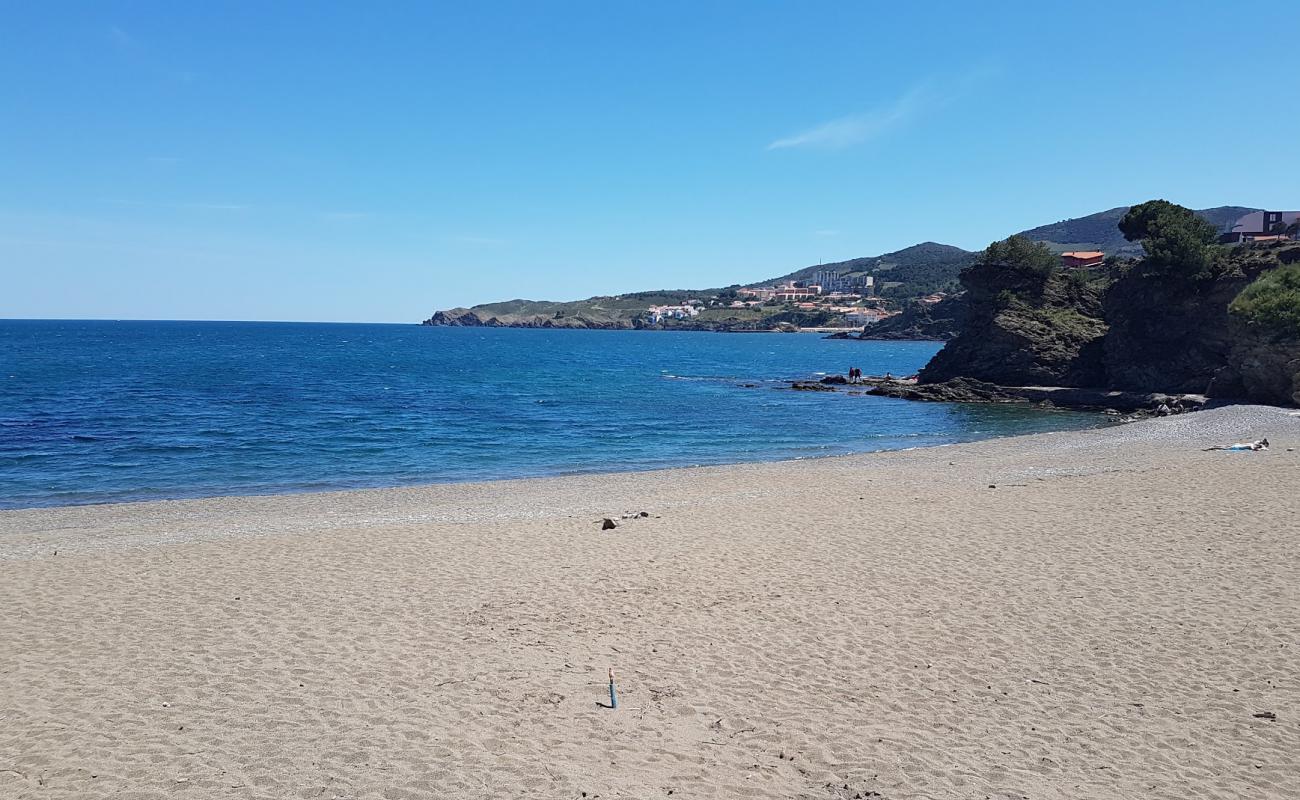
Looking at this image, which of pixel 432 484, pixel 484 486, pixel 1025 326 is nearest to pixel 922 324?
pixel 1025 326

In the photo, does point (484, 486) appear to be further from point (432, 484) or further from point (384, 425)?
point (384, 425)

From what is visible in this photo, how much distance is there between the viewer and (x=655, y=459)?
30.8m

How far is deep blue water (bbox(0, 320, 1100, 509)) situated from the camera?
26344mm

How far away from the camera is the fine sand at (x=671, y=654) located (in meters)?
6.89

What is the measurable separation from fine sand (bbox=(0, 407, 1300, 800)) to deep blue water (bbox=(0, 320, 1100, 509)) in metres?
8.61

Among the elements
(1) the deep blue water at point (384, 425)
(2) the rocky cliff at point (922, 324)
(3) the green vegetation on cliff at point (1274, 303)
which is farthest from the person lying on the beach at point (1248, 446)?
(2) the rocky cliff at point (922, 324)

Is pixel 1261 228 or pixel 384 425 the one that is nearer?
pixel 384 425

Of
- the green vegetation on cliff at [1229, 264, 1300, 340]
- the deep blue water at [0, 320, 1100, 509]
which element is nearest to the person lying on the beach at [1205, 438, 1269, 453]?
the deep blue water at [0, 320, 1100, 509]

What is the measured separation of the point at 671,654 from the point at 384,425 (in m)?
31.2

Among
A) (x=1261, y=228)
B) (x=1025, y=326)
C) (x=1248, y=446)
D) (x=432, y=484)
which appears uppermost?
(x=1261, y=228)

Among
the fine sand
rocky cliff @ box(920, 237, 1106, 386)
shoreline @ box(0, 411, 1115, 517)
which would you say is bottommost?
shoreline @ box(0, 411, 1115, 517)

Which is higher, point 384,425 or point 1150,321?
point 1150,321

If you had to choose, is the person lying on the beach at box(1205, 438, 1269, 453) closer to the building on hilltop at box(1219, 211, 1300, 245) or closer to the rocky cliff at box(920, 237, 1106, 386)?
the rocky cliff at box(920, 237, 1106, 386)

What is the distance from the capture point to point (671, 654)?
9.60 metres
